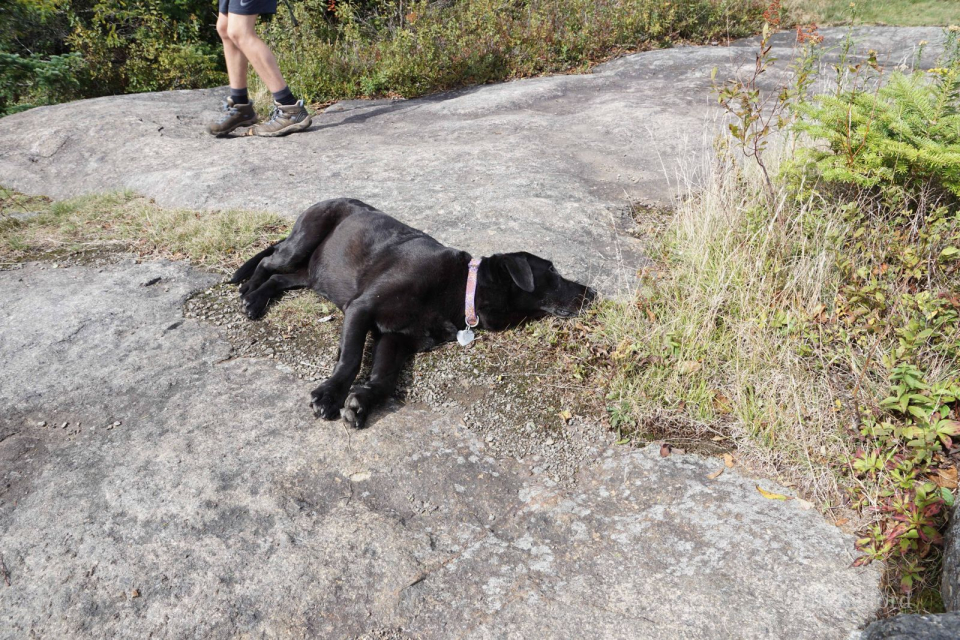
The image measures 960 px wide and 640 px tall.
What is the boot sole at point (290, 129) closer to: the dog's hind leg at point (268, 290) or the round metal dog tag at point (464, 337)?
the dog's hind leg at point (268, 290)

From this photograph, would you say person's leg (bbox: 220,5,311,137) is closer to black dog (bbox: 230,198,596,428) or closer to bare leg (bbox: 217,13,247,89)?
bare leg (bbox: 217,13,247,89)

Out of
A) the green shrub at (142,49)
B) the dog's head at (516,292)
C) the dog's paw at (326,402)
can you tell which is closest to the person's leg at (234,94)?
the green shrub at (142,49)

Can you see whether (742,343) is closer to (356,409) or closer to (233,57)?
(356,409)

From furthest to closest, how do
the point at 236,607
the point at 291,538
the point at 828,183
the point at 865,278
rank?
1. the point at 828,183
2. the point at 865,278
3. the point at 291,538
4. the point at 236,607

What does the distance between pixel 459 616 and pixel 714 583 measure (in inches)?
34.1

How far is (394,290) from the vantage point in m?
3.37

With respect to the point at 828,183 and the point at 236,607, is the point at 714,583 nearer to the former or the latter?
the point at 236,607

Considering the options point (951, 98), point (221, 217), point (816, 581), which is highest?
point (951, 98)

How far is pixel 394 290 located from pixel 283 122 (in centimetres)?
416

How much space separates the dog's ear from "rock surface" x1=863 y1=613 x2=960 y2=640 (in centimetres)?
207

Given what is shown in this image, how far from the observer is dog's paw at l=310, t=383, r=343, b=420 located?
282 cm

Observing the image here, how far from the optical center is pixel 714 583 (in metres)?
2.09

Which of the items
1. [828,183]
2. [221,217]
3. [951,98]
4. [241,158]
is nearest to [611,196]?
[828,183]

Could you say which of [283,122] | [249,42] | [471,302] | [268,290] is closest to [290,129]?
[283,122]
